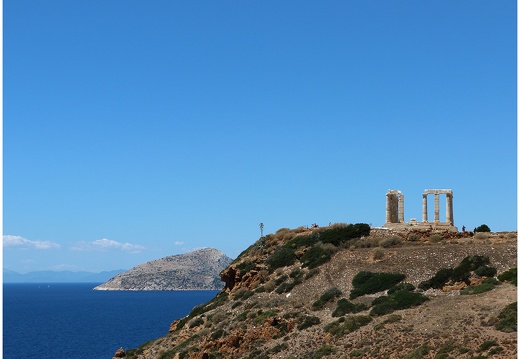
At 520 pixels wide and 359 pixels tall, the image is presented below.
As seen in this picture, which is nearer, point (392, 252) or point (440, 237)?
point (392, 252)

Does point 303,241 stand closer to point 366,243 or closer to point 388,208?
point 366,243

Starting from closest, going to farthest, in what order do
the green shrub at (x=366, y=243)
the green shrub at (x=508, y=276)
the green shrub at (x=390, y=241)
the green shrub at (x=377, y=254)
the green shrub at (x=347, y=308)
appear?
the green shrub at (x=347, y=308) < the green shrub at (x=508, y=276) < the green shrub at (x=377, y=254) < the green shrub at (x=390, y=241) < the green shrub at (x=366, y=243)

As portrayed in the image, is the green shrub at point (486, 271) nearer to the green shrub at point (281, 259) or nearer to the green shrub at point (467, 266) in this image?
the green shrub at point (467, 266)

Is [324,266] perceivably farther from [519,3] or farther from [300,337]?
[519,3]

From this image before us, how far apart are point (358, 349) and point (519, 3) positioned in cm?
2768

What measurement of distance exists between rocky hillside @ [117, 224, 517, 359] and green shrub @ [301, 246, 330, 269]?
0.42 feet

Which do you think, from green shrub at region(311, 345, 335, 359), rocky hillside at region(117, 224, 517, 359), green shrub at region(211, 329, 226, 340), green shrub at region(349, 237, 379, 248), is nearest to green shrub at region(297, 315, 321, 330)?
rocky hillside at region(117, 224, 517, 359)

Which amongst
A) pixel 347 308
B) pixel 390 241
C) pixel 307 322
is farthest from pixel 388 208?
pixel 307 322

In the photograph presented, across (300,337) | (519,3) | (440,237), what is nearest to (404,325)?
(300,337)

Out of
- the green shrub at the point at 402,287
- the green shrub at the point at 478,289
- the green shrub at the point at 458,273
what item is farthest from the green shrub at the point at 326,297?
the green shrub at the point at 478,289

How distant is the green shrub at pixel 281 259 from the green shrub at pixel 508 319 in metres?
27.0

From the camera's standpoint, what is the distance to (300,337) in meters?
43.1

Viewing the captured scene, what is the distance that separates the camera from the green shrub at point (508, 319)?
3391cm

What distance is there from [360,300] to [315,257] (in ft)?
39.3
